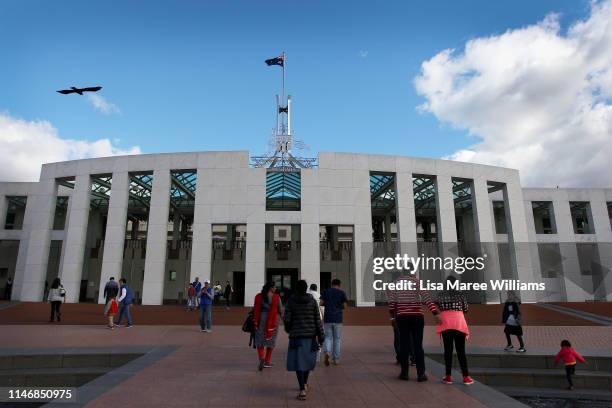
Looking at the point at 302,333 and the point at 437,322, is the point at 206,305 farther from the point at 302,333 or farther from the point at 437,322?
the point at 437,322

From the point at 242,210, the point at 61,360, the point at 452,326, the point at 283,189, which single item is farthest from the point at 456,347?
the point at 283,189

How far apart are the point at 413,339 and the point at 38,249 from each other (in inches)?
1191

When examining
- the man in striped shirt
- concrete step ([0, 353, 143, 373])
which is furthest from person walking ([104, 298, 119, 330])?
the man in striped shirt

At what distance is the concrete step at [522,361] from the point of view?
8.81 meters

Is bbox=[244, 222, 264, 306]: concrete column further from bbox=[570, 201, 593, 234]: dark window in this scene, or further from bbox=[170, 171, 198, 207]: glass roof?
bbox=[570, 201, 593, 234]: dark window

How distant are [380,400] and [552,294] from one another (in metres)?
35.9

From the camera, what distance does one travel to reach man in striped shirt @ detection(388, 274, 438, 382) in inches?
264

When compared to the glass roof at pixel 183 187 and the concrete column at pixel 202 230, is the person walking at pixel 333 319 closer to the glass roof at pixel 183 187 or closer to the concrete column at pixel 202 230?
the concrete column at pixel 202 230

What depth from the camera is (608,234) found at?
3525 centimetres

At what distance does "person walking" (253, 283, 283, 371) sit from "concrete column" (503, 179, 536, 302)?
26.0 meters

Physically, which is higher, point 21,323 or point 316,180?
point 316,180

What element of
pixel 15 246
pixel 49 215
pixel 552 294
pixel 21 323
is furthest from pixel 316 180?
pixel 15 246

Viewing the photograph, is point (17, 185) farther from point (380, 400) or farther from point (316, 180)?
point (380, 400)

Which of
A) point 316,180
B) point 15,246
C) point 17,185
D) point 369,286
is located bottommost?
point 369,286
